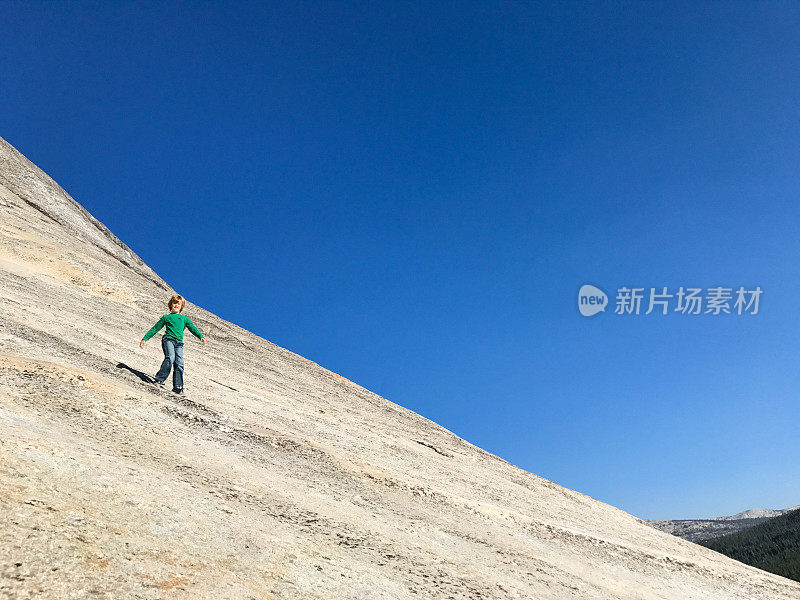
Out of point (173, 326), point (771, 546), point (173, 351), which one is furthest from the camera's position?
point (771, 546)

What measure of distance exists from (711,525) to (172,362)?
135 m

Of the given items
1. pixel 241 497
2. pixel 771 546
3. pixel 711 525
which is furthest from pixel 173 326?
pixel 711 525

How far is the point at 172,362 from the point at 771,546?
86958mm

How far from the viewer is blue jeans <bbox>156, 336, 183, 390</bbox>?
11531 millimetres

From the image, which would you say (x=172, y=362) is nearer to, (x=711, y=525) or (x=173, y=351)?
(x=173, y=351)

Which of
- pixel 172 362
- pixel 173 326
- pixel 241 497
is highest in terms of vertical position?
pixel 173 326

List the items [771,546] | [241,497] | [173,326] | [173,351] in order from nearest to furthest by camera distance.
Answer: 1. [241,497]
2. [173,351]
3. [173,326]
4. [771,546]

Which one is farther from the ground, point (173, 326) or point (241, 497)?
point (173, 326)

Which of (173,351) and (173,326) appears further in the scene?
(173,326)

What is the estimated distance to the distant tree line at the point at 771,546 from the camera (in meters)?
59.0

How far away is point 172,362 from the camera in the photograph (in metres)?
11.8

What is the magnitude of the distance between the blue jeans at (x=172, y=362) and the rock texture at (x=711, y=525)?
374 ft

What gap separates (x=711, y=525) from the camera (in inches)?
4540

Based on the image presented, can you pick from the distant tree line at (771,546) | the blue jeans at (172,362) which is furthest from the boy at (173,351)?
the distant tree line at (771,546)
